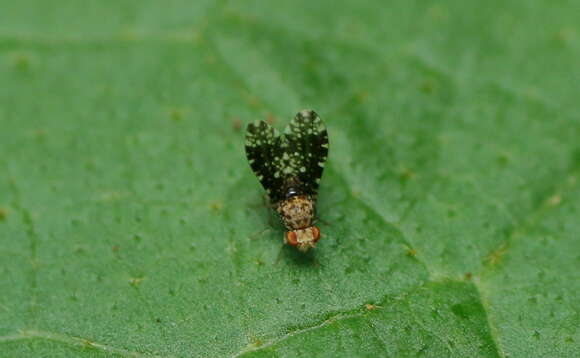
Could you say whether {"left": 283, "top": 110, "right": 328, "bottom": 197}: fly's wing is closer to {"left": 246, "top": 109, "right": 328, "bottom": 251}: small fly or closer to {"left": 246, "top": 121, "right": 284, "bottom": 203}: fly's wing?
{"left": 246, "top": 109, "right": 328, "bottom": 251}: small fly

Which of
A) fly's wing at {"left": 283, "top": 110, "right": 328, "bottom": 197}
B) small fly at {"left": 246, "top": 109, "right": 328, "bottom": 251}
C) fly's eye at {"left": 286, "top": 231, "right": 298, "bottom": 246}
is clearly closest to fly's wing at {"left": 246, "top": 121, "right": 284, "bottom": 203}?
small fly at {"left": 246, "top": 109, "right": 328, "bottom": 251}

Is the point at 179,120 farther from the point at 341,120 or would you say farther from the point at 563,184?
A: the point at 563,184

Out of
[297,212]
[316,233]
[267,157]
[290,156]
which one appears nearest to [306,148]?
[290,156]

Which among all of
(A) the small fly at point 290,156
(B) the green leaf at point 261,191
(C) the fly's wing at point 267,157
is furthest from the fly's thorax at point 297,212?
(B) the green leaf at point 261,191

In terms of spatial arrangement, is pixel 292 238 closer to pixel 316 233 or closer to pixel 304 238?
pixel 304 238

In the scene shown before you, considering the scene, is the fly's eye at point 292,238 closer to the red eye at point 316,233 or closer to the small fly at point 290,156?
the red eye at point 316,233

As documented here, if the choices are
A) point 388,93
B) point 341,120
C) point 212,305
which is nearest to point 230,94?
point 341,120
